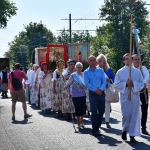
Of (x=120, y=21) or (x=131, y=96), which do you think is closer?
(x=131, y=96)

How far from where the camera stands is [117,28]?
8862cm

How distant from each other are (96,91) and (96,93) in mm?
65

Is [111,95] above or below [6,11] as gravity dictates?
below

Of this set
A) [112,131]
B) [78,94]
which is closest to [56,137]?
[112,131]

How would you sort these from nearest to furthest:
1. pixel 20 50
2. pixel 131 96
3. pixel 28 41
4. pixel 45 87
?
pixel 131 96, pixel 45 87, pixel 28 41, pixel 20 50

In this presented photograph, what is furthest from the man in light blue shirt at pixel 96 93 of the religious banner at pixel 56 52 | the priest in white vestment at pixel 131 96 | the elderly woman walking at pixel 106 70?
the religious banner at pixel 56 52

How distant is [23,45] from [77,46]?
11474 cm

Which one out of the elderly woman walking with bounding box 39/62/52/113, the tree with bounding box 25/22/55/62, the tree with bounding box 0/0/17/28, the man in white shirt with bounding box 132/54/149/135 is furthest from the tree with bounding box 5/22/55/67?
the man in white shirt with bounding box 132/54/149/135

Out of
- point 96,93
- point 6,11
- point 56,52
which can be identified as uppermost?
point 6,11

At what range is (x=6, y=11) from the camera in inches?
2281

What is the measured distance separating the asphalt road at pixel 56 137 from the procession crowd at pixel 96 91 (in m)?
0.35

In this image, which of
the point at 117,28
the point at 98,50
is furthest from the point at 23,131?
the point at 98,50

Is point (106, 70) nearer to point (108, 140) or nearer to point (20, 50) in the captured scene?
point (108, 140)

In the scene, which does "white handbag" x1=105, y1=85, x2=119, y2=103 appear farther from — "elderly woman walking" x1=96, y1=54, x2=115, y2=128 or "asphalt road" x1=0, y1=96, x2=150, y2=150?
"asphalt road" x1=0, y1=96, x2=150, y2=150
